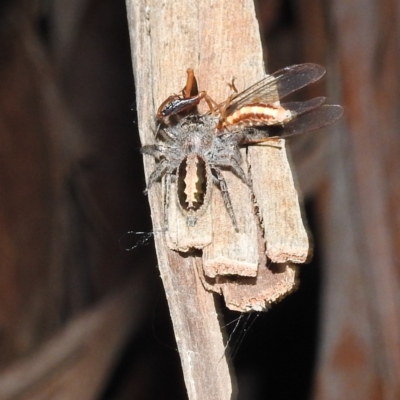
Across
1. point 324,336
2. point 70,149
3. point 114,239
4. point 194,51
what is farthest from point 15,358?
point 194,51

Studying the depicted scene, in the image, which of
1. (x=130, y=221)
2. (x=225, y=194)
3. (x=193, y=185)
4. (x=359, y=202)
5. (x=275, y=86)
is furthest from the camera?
(x=130, y=221)

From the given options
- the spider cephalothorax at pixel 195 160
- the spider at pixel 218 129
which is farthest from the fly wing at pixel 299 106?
the spider cephalothorax at pixel 195 160

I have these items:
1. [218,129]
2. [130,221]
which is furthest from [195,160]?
[130,221]

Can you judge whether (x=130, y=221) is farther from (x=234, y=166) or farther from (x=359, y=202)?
(x=234, y=166)

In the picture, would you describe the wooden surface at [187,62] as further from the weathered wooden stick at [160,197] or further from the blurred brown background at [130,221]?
the blurred brown background at [130,221]

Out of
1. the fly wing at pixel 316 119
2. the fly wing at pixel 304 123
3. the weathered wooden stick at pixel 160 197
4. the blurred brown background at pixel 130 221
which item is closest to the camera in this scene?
the weathered wooden stick at pixel 160 197

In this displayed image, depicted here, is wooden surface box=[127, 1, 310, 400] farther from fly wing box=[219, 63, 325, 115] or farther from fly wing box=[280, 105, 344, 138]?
fly wing box=[280, 105, 344, 138]

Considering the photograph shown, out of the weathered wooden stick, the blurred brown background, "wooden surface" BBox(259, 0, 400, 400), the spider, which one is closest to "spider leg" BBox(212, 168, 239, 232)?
the spider
